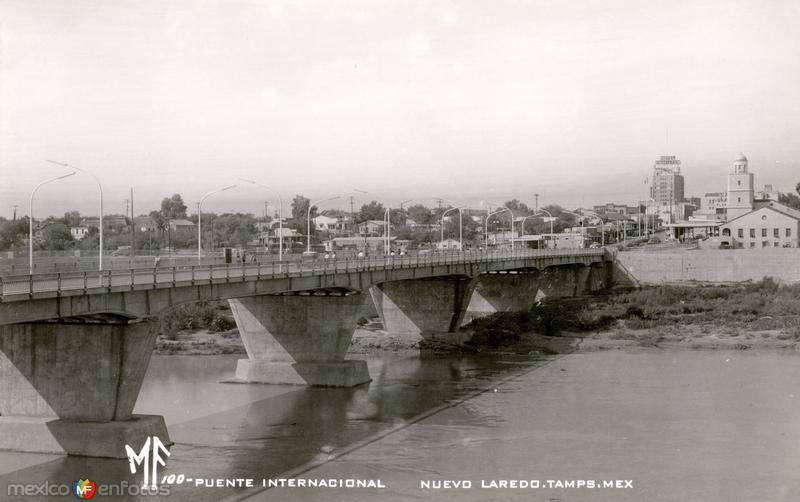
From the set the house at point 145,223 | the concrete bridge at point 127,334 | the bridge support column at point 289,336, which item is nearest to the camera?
the concrete bridge at point 127,334

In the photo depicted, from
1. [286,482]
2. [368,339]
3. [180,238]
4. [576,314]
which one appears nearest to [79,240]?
[180,238]

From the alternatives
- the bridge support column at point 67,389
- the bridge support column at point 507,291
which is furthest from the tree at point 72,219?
the bridge support column at point 67,389

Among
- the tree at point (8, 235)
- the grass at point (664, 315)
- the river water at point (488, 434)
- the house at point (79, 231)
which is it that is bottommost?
the river water at point (488, 434)

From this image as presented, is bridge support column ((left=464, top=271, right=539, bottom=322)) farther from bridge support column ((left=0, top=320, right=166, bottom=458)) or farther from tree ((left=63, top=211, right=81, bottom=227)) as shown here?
bridge support column ((left=0, top=320, right=166, bottom=458))

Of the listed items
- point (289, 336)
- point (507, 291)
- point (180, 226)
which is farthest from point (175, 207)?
point (289, 336)

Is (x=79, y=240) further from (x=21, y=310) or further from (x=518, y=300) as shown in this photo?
(x=21, y=310)

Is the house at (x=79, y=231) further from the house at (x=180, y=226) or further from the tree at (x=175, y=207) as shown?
the tree at (x=175, y=207)

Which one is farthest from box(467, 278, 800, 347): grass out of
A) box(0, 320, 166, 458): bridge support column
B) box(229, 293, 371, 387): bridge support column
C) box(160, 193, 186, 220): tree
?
box(160, 193, 186, 220): tree
